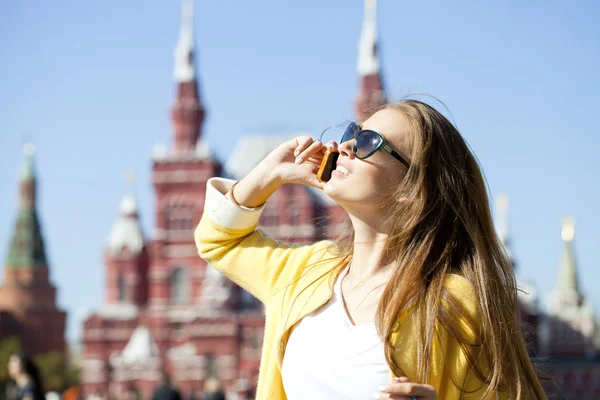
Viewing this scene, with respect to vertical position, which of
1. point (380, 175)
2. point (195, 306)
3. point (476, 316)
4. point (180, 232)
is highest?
point (380, 175)

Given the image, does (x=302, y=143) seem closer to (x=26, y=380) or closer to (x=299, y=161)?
(x=299, y=161)

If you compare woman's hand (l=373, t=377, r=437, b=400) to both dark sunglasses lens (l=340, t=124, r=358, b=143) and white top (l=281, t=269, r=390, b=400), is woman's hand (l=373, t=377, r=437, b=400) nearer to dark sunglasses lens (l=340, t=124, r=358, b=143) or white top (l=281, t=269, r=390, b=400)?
white top (l=281, t=269, r=390, b=400)

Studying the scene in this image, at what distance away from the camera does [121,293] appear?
4291 cm

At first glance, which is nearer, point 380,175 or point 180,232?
point 380,175

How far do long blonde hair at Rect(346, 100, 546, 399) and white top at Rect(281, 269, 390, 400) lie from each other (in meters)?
0.06

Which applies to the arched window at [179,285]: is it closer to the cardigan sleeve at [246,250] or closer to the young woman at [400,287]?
the cardigan sleeve at [246,250]

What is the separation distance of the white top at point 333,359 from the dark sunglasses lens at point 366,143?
0.35 m

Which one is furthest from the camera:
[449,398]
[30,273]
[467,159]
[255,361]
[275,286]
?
[30,273]

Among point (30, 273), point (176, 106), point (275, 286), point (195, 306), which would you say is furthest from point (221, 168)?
point (275, 286)

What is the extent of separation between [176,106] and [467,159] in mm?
40663

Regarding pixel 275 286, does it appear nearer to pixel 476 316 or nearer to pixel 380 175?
pixel 380 175

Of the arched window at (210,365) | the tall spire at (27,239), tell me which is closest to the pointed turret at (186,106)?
the arched window at (210,365)

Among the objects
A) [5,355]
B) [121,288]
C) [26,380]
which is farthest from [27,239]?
[26,380]

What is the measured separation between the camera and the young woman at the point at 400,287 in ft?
7.97
